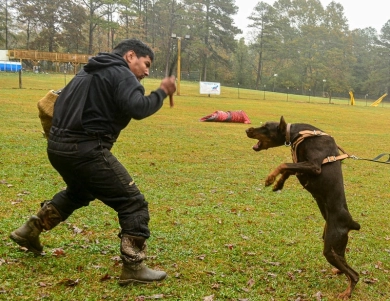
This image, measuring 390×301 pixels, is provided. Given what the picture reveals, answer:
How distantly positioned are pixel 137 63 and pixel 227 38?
7183 centimetres

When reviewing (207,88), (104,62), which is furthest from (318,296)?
(207,88)

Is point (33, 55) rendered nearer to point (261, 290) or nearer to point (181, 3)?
point (181, 3)

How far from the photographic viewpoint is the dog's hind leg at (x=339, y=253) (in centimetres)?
413

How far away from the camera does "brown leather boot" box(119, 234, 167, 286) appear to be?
3.89 metres

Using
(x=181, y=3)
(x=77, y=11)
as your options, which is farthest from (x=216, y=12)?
(x=77, y=11)

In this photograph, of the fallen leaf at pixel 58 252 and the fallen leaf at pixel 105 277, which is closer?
the fallen leaf at pixel 105 277

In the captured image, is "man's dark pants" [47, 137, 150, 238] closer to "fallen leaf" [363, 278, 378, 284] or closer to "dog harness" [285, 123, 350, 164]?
"dog harness" [285, 123, 350, 164]

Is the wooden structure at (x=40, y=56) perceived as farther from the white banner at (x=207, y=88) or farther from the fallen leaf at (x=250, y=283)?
the fallen leaf at (x=250, y=283)

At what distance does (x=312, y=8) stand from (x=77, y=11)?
169ft

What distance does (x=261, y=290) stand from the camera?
4.19 metres

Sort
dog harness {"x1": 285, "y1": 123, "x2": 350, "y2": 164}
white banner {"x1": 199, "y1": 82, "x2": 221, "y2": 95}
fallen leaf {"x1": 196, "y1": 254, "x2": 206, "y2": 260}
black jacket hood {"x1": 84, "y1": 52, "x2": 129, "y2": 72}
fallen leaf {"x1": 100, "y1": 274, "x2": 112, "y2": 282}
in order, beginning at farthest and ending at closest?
1. white banner {"x1": 199, "y1": 82, "x2": 221, "y2": 95}
2. fallen leaf {"x1": 196, "y1": 254, "x2": 206, "y2": 260}
3. dog harness {"x1": 285, "y1": 123, "x2": 350, "y2": 164}
4. fallen leaf {"x1": 100, "y1": 274, "x2": 112, "y2": 282}
5. black jacket hood {"x1": 84, "y1": 52, "x2": 129, "y2": 72}

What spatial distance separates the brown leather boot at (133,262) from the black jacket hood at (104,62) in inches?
58.9

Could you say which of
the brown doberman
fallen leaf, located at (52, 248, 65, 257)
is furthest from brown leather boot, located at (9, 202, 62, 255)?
the brown doberman

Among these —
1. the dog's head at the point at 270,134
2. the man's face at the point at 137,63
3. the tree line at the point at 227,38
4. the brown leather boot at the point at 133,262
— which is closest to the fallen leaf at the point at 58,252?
the brown leather boot at the point at 133,262
